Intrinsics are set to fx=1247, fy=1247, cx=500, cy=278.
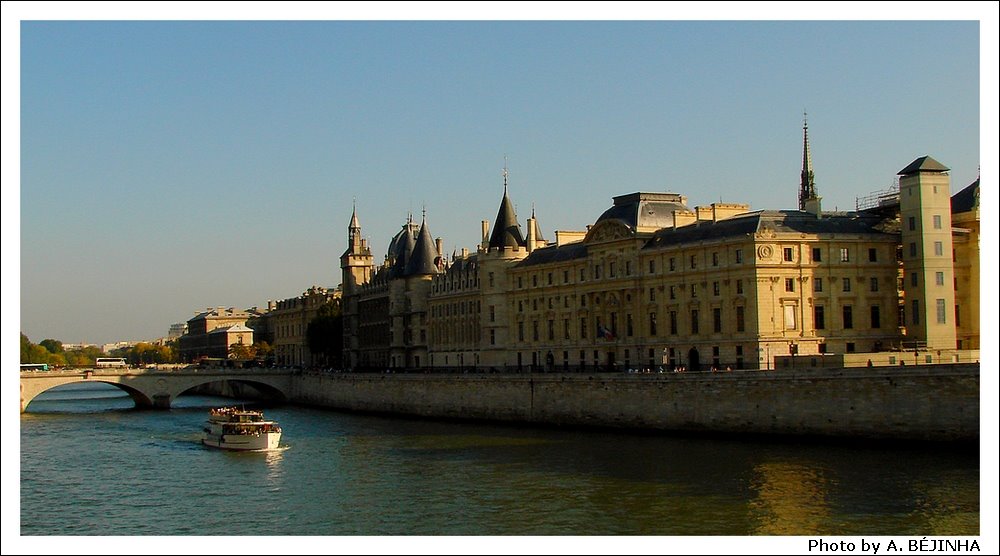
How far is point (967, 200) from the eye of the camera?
71562 millimetres

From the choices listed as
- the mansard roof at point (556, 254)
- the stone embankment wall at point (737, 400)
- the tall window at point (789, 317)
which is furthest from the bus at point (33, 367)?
the tall window at point (789, 317)

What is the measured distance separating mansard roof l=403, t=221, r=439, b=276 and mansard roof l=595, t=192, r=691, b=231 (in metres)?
36.6

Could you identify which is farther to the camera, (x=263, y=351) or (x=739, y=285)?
(x=263, y=351)

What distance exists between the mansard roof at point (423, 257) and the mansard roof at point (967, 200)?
57.7 meters

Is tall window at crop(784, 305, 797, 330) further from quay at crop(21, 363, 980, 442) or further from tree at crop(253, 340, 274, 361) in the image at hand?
tree at crop(253, 340, 274, 361)

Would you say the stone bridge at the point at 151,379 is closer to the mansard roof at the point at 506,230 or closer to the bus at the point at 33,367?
the bus at the point at 33,367

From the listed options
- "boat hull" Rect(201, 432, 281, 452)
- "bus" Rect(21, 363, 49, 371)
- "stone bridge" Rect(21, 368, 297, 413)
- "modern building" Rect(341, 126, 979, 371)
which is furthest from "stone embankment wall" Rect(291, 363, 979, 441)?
"bus" Rect(21, 363, 49, 371)

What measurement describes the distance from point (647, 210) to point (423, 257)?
40431 millimetres

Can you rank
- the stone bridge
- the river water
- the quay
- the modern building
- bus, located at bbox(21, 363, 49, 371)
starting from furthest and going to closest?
bus, located at bbox(21, 363, 49, 371), the stone bridge, the modern building, the quay, the river water

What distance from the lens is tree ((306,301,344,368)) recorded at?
149500 mm

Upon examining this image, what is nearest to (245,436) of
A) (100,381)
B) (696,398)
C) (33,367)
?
(696,398)

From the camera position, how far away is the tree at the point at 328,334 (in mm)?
149500

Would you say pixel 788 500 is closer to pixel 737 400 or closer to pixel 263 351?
pixel 737 400

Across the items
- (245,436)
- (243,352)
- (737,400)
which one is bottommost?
(245,436)
